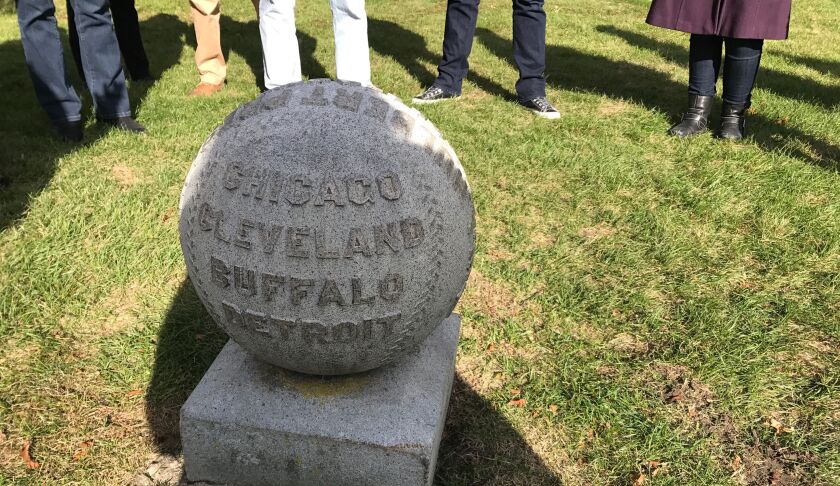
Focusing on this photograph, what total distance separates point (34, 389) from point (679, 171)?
4.35 metres

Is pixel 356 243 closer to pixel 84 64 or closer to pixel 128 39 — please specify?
pixel 84 64

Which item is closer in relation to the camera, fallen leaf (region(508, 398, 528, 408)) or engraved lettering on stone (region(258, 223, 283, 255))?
engraved lettering on stone (region(258, 223, 283, 255))

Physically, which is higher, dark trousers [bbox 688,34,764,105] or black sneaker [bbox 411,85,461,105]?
dark trousers [bbox 688,34,764,105]

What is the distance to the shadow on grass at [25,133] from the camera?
3998 millimetres

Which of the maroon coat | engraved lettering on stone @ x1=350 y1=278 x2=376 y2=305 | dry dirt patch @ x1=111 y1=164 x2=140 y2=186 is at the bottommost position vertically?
dry dirt patch @ x1=111 y1=164 x2=140 y2=186

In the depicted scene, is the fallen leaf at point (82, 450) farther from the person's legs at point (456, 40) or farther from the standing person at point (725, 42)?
the standing person at point (725, 42)

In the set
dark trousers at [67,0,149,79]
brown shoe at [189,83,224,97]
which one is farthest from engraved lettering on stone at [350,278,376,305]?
dark trousers at [67,0,149,79]

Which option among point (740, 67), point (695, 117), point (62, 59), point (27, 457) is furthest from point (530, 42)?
point (27, 457)

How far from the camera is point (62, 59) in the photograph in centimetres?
457

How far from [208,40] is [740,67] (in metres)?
4.75

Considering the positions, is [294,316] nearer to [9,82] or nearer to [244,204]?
[244,204]

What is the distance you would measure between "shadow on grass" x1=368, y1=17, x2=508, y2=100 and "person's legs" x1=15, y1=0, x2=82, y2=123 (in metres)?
3.42

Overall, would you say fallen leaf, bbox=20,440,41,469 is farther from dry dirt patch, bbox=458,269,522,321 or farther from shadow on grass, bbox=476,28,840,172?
shadow on grass, bbox=476,28,840,172

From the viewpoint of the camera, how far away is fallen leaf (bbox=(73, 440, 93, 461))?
2.38 meters
